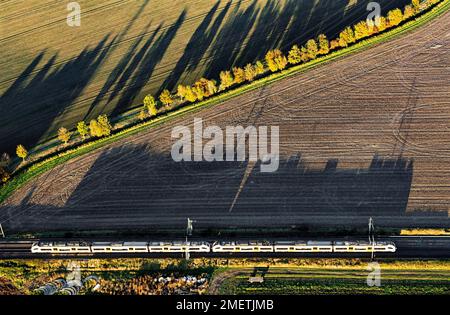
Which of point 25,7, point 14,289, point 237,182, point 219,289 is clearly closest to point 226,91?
point 237,182

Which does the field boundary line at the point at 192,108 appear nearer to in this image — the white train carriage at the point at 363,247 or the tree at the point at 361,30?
the tree at the point at 361,30

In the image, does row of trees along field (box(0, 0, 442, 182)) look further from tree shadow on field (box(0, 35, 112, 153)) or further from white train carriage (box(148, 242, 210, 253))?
white train carriage (box(148, 242, 210, 253))

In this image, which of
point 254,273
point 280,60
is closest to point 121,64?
point 280,60

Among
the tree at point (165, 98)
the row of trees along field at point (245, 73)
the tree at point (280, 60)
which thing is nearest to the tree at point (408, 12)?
the row of trees along field at point (245, 73)

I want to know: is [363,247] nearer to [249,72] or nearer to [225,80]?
[249,72]

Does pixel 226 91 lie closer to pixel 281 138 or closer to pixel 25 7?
pixel 281 138

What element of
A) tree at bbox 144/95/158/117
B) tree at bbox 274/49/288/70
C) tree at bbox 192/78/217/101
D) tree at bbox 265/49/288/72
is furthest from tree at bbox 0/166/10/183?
tree at bbox 274/49/288/70
